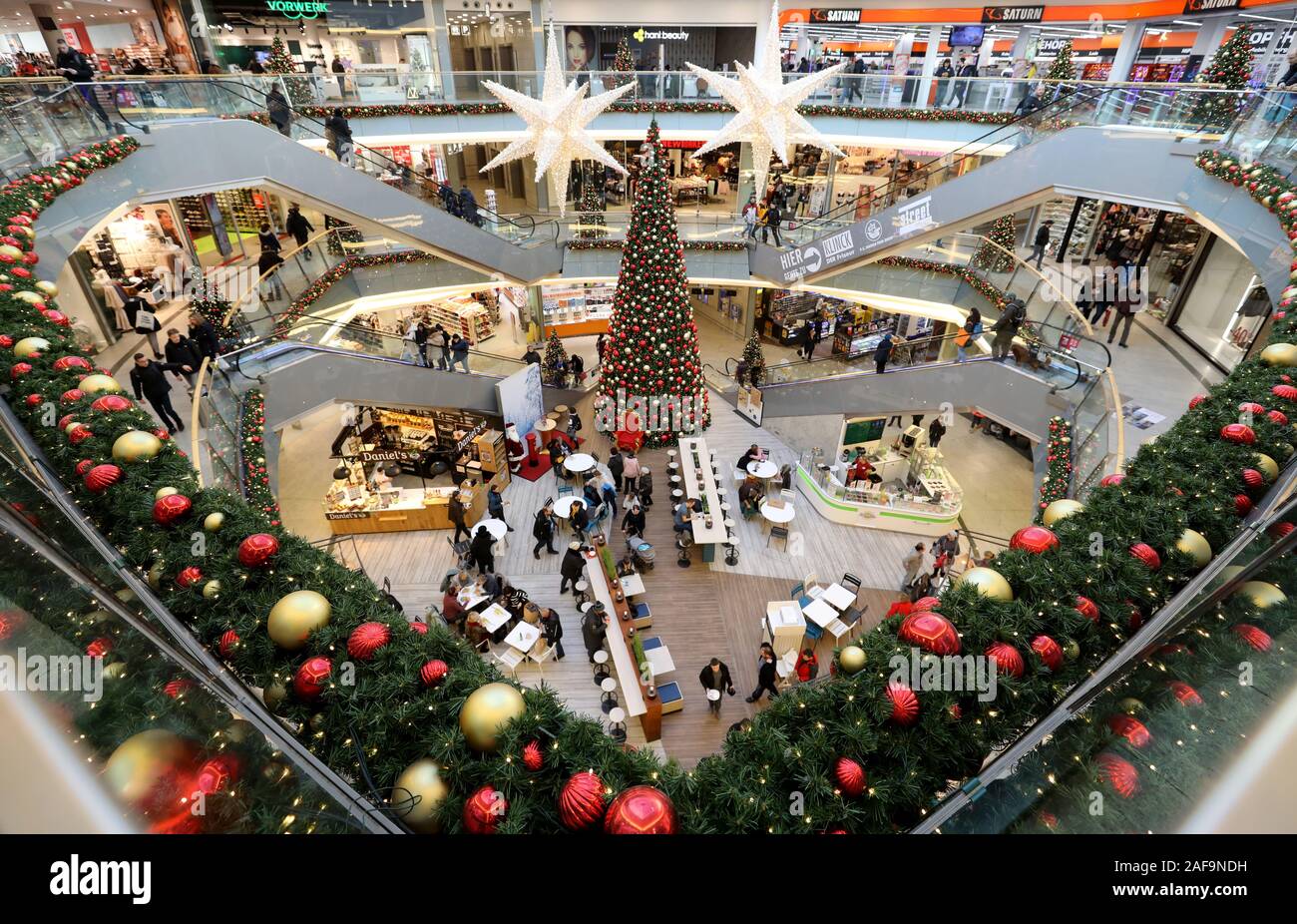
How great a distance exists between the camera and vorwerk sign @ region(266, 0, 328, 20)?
1703 centimetres

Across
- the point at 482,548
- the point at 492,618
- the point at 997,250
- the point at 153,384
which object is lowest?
the point at 492,618

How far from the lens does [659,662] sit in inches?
331

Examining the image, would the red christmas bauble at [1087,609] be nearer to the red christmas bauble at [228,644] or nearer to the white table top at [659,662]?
the red christmas bauble at [228,644]

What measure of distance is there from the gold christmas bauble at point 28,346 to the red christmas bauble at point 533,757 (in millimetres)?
5017

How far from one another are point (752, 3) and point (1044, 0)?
8.06 meters

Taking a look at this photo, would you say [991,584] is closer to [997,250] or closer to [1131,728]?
[1131,728]

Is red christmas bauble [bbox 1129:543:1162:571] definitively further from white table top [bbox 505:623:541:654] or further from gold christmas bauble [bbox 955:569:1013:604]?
white table top [bbox 505:623:541:654]

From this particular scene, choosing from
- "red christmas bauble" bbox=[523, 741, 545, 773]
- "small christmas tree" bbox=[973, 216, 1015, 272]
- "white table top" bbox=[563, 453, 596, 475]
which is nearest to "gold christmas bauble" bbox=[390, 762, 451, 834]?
"red christmas bauble" bbox=[523, 741, 545, 773]

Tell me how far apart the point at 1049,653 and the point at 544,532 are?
321 inches

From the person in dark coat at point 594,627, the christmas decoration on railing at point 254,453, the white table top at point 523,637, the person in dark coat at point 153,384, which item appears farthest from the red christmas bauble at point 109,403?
the person in dark coat at point 594,627

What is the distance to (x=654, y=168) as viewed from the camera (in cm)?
1046

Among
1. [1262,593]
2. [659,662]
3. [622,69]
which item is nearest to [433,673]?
[1262,593]

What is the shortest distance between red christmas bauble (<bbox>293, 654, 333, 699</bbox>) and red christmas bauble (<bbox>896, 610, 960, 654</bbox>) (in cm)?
315
